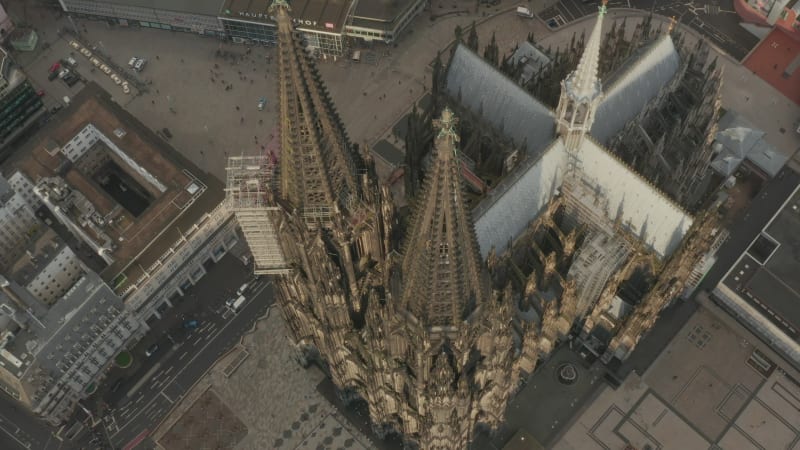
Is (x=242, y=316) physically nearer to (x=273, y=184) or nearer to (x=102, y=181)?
(x=102, y=181)

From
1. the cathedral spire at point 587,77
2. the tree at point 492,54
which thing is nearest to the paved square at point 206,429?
the tree at point 492,54

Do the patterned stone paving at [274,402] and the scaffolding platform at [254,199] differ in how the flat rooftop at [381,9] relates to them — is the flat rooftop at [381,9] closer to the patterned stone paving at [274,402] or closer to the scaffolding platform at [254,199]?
the patterned stone paving at [274,402]

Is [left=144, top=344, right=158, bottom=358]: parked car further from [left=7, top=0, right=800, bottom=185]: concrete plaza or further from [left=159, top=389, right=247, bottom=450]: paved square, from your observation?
[left=7, top=0, right=800, bottom=185]: concrete plaza

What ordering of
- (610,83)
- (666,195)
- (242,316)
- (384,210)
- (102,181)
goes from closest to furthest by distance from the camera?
(384,210)
(666,195)
(610,83)
(242,316)
(102,181)

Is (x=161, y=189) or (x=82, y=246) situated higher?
(x=161, y=189)

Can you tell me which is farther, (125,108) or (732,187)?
(125,108)

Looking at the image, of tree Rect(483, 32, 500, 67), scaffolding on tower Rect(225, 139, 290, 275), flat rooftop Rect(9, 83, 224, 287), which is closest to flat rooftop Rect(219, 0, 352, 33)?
flat rooftop Rect(9, 83, 224, 287)

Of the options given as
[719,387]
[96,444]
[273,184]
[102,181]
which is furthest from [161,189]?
[719,387]
